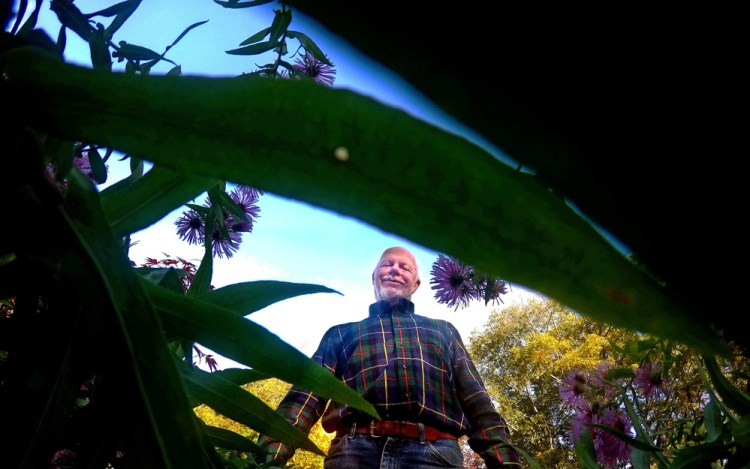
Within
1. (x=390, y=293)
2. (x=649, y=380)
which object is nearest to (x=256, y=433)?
(x=390, y=293)

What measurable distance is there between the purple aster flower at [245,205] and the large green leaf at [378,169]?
126cm

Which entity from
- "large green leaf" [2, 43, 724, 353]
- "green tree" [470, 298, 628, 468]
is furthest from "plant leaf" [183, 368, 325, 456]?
"green tree" [470, 298, 628, 468]

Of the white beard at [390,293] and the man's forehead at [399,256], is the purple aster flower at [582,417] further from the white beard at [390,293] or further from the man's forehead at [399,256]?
the man's forehead at [399,256]

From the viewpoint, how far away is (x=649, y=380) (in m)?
1.06

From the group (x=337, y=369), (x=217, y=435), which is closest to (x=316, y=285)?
(x=217, y=435)

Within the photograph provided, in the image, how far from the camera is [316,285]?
1.30 feet

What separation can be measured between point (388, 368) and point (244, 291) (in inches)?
56.1

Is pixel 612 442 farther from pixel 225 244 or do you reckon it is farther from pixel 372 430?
pixel 225 244

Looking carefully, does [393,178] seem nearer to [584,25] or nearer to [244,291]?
[584,25]

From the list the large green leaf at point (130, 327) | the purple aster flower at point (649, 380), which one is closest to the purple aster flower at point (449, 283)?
the purple aster flower at point (649, 380)

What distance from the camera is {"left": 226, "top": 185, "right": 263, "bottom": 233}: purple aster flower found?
145 cm

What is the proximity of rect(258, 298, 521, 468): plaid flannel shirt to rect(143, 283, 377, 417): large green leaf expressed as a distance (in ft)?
4.53

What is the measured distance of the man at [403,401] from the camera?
159 centimetres

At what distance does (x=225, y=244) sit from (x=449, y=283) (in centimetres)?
71
